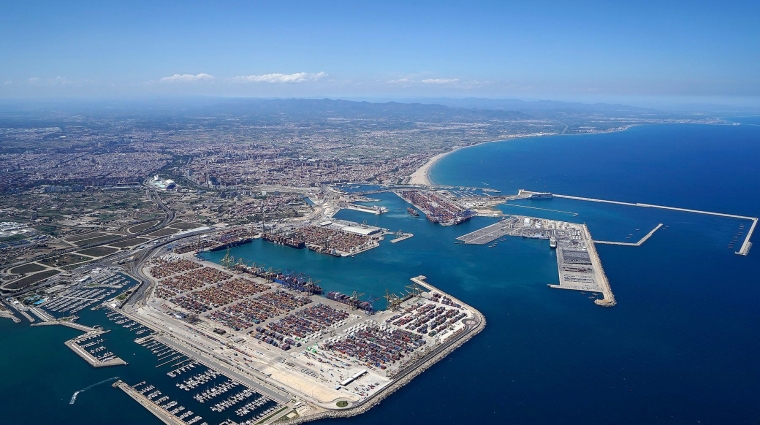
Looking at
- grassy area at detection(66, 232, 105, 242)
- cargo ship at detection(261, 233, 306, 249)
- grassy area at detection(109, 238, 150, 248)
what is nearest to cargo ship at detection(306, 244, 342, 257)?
cargo ship at detection(261, 233, 306, 249)

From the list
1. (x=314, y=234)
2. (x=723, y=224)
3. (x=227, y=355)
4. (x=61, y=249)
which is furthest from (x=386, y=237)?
(x=723, y=224)

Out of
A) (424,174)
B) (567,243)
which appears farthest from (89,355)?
(424,174)

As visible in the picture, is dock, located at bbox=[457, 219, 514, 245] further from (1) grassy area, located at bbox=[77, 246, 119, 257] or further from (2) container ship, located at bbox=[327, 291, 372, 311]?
(1) grassy area, located at bbox=[77, 246, 119, 257]

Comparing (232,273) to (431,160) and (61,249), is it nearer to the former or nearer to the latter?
(61,249)

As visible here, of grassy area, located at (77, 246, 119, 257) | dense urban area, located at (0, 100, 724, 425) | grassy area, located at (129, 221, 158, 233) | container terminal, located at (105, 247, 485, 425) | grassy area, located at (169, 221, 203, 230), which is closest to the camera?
container terminal, located at (105, 247, 485, 425)

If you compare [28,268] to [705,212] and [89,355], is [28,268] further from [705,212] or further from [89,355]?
[705,212]

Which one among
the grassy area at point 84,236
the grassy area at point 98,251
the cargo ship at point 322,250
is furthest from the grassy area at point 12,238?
the cargo ship at point 322,250
